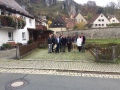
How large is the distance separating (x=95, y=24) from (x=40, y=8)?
151 feet

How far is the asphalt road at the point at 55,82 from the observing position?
690 centimetres

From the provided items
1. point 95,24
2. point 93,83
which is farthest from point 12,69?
point 95,24

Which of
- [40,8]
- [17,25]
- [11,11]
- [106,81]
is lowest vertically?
[106,81]

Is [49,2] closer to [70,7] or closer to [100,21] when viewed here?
[70,7]

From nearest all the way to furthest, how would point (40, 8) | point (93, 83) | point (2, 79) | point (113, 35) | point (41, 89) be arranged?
point (41, 89), point (93, 83), point (2, 79), point (113, 35), point (40, 8)

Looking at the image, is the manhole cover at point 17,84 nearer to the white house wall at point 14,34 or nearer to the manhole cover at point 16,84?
the manhole cover at point 16,84

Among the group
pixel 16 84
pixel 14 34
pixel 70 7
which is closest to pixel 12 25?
pixel 14 34

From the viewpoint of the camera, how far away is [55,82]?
24.8 ft

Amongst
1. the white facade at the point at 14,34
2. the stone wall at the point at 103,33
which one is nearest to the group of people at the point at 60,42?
the white facade at the point at 14,34

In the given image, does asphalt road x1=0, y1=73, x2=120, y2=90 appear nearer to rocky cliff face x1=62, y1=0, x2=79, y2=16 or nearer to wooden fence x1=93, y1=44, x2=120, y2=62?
wooden fence x1=93, y1=44, x2=120, y2=62

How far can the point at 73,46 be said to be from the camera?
719 inches

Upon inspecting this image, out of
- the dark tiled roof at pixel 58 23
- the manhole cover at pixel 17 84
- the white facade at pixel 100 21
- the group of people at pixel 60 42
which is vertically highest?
the white facade at pixel 100 21

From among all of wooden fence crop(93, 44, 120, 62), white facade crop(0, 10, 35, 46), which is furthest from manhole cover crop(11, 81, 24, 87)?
white facade crop(0, 10, 35, 46)

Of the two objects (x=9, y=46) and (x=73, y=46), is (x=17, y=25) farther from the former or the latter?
(x=73, y=46)
